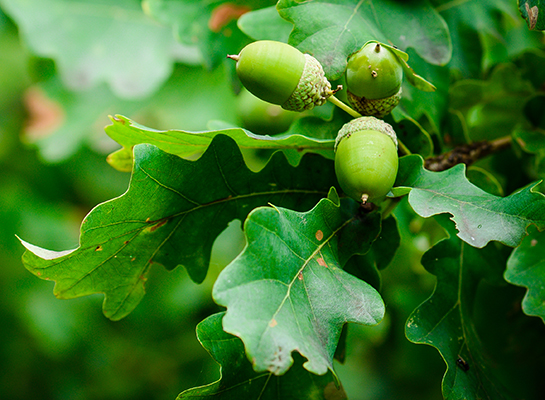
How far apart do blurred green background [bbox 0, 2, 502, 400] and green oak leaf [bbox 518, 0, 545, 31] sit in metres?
1.25

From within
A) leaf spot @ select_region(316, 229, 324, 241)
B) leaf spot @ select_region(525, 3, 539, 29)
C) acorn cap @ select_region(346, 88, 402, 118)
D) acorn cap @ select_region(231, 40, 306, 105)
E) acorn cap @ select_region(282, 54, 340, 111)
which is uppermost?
leaf spot @ select_region(525, 3, 539, 29)

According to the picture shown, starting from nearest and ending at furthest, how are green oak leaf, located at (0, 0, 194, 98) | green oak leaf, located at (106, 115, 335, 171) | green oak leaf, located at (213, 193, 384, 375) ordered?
green oak leaf, located at (213, 193, 384, 375) < green oak leaf, located at (106, 115, 335, 171) < green oak leaf, located at (0, 0, 194, 98)

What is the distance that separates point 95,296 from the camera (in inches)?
108

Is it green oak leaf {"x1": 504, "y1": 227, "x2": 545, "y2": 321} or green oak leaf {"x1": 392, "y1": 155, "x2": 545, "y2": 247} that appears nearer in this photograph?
green oak leaf {"x1": 392, "y1": 155, "x2": 545, "y2": 247}

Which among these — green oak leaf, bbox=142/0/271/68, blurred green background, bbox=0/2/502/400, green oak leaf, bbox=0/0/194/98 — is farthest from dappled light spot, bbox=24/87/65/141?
green oak leaf, bbox=142/0/271/68

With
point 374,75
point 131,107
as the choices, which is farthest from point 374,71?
point 131,107

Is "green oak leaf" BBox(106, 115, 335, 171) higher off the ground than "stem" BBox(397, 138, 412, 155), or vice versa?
"green oak leaf" BBox(106, 115, 335, 171)

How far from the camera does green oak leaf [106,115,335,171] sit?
0.85 metres

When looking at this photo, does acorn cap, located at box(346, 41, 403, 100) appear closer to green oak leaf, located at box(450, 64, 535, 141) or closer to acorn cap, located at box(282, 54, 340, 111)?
acorn cap, located at box(282, 54, 340, 111)

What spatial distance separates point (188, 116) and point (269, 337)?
2070 mm

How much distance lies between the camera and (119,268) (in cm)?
89

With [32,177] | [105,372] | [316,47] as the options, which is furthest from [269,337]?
[32,177]

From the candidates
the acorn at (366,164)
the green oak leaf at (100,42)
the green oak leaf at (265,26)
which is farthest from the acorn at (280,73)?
the green oak leaf at (100,42)

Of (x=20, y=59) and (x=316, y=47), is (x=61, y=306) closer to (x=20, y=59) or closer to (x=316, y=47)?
(x=20, y=59)
